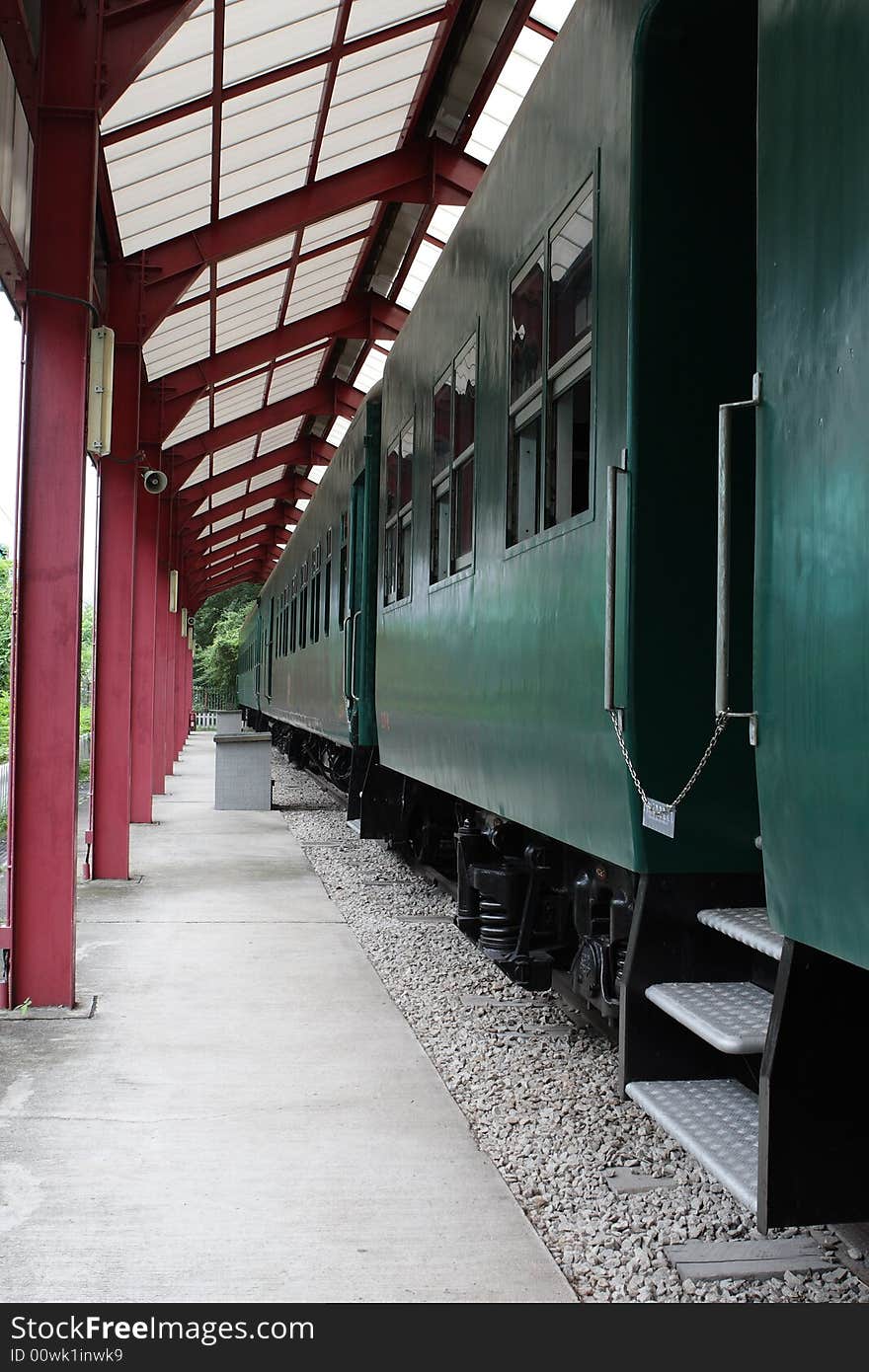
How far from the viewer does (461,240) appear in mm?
5172

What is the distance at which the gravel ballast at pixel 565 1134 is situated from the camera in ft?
9.25

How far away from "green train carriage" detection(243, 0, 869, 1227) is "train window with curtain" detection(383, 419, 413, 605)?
164cm

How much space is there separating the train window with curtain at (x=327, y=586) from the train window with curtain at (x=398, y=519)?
3425 millimetres

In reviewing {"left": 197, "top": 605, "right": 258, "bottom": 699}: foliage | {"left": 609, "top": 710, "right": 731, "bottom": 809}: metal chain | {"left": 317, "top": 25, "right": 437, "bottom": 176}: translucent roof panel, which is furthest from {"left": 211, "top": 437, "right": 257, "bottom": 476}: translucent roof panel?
{"left": 197, "top": 605, "right": 258, "bottom": 699}: foliage

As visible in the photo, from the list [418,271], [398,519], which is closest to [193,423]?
[418,271]

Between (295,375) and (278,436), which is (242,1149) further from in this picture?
(278,436)

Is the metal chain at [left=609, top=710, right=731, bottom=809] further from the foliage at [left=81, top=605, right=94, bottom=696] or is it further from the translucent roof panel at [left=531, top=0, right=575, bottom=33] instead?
the translucent roof panel at [left=531, top=0, right=575, bottom=33]

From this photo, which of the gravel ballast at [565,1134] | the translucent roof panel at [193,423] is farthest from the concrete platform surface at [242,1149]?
the translucent roof panel at [193,423]

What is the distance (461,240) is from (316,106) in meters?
4.94

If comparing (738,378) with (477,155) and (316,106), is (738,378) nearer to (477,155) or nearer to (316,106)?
(316,106)

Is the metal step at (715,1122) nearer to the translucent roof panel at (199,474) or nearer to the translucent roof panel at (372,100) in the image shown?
the translucent roof panel at (372,100)

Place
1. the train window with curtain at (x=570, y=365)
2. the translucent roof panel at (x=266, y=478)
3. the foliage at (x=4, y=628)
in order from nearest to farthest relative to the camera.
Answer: the train window with curtain at (x=570, y=365) < the foliage at (x=4, y=628) < the translucent roof panel at (x=266, y=478)

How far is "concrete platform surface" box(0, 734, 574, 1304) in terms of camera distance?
2.84 m

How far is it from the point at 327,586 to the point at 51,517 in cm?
574
